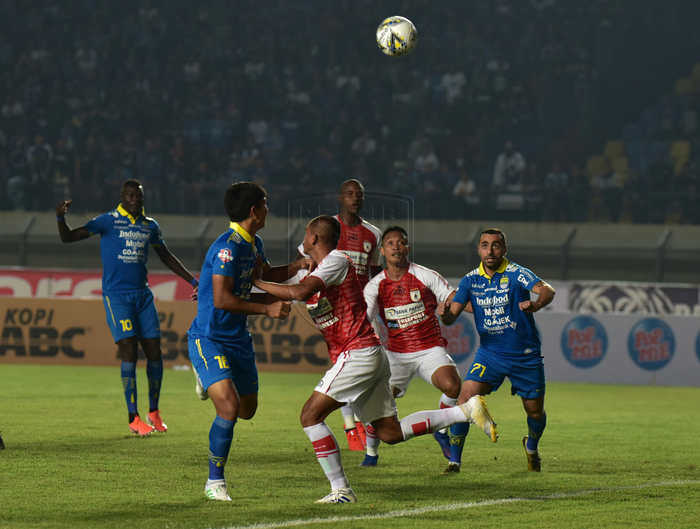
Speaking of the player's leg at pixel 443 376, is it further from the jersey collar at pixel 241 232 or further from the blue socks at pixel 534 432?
the jersey collar at pixel 241 232

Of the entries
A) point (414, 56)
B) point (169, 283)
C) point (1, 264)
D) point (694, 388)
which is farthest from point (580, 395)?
point (414, 56)

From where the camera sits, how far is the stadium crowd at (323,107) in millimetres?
19766

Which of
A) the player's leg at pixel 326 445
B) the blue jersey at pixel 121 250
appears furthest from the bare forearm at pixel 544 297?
the blue jersey at pixel 121 250

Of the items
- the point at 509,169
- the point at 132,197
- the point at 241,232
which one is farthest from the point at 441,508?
the point at 509,169

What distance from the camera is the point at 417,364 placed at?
7.12 metres

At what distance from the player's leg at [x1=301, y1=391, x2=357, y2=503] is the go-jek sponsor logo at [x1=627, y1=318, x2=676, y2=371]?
33.2 feet

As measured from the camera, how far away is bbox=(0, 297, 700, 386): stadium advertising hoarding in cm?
1418

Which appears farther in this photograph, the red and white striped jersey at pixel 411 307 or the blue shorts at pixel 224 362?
the red and white striped jersey at pixel 411 307

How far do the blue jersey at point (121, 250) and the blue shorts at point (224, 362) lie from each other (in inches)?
129

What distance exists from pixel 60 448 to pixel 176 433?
1.33 m

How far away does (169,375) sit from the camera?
46.0 feet

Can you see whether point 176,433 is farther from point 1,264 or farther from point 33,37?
point 33,37

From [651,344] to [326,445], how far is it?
34.0ft

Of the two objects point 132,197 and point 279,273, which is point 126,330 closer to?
point 132,197
